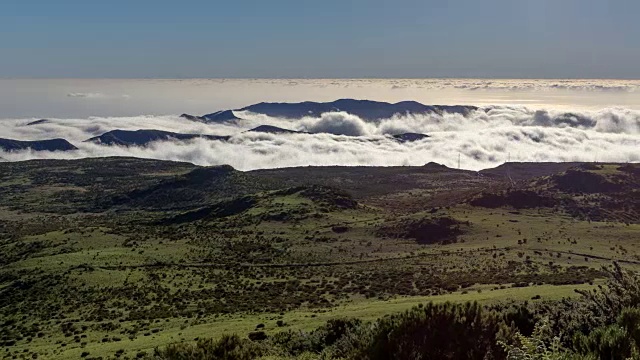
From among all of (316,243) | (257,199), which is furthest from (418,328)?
(257,199)

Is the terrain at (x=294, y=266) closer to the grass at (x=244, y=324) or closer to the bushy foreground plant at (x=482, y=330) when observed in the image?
the grass at (x=244, y=324)

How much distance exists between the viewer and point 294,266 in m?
72.6

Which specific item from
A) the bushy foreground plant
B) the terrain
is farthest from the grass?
the bushy foreground plant

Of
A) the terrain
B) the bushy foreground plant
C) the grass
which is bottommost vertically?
the terrain

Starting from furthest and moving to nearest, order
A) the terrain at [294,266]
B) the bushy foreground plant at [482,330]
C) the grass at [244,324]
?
the terrain at [294,266] → the grass at [244,324] → the bushy foreground plant at [482,330]

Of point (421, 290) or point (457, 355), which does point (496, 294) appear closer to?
point (421, 290)

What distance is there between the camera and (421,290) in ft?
171

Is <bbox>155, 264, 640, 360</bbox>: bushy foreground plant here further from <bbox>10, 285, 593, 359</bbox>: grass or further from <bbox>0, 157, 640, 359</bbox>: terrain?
<bbox>10, 285, 593, 359</bbox>: grass

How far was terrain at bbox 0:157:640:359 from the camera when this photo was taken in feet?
145

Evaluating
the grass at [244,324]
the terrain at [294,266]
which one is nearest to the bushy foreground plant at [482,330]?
the terrain at [294,266]

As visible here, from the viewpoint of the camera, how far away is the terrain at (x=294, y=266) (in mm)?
44188

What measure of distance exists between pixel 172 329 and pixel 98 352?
266 inches

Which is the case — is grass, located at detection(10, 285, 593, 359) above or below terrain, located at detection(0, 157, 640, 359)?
above

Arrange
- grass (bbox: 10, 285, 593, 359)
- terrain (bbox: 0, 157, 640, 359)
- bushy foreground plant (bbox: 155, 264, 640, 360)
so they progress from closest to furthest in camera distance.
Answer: bushy foreground plant (bbox: 155, 264, 640, 360) < grass (bbox: 10, 285, 593, 359) < terrain (bbox: 0, 157, 640, 359)
